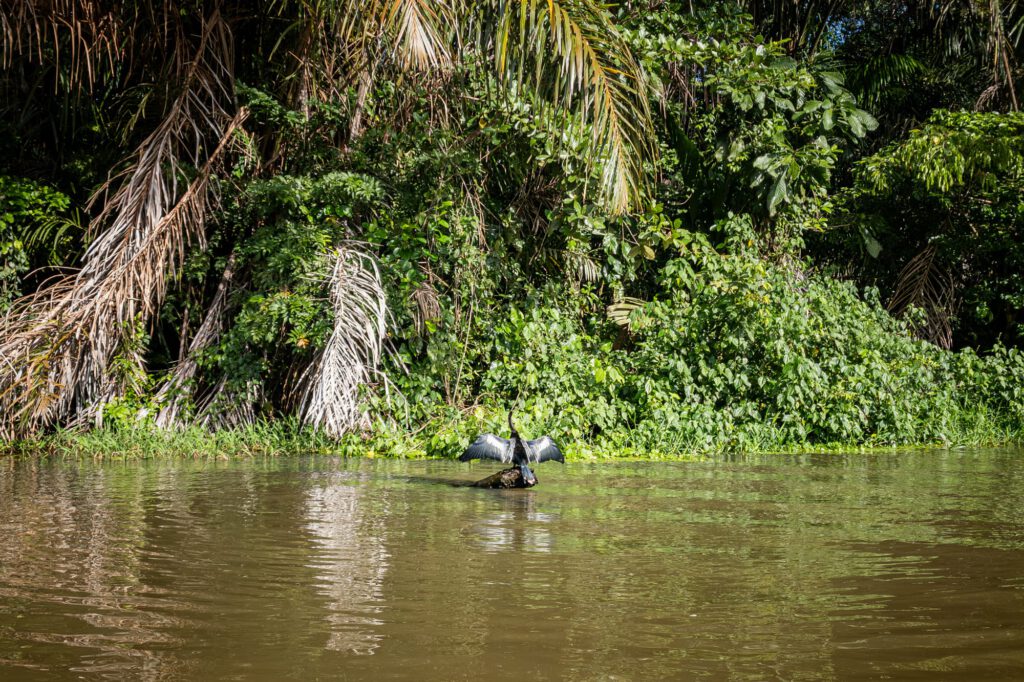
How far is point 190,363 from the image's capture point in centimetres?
977

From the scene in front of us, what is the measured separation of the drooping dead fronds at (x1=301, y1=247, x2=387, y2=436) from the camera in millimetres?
9062

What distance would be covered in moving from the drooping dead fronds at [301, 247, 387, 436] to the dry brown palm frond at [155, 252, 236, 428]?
1112 mm

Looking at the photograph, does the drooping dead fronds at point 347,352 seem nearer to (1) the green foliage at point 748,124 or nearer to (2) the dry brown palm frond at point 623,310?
(2) the dry brown palm frond at point 623,310

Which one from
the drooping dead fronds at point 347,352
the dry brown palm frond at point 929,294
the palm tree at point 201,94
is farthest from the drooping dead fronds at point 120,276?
the dry brown palm frond at point 929,294

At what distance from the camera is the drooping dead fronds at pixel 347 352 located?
906 cm

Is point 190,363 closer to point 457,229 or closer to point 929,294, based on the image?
point 457,229

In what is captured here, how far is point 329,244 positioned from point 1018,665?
8.25 meters

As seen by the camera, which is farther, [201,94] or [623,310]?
[623,310]

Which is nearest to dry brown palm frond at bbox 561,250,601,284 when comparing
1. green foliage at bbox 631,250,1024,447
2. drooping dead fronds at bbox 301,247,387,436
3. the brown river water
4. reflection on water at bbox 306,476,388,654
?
green foliage at bbox 631,250,1024,447

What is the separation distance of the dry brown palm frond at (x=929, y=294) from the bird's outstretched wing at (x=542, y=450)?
26.2 ft

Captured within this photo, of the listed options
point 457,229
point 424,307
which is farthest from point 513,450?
point 457,229

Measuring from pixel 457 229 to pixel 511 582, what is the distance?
23.2 feet

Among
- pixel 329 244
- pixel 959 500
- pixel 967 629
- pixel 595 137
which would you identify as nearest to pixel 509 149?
pixel 329 244

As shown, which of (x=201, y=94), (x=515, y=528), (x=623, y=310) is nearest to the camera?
(x=515, y=528)
